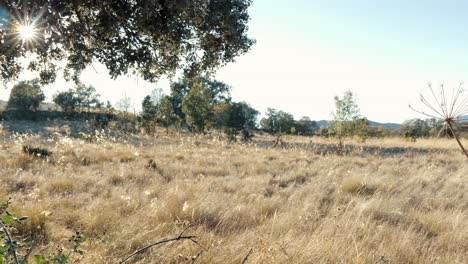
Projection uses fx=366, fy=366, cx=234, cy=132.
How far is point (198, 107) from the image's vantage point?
105ft

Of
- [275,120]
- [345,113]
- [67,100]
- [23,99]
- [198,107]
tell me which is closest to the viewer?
[345,113]

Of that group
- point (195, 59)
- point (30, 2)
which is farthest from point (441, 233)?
point (30, 2)

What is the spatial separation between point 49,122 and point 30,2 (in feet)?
149

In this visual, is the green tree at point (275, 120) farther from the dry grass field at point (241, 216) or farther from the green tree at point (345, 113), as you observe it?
the dry grass field at point (241, 216)

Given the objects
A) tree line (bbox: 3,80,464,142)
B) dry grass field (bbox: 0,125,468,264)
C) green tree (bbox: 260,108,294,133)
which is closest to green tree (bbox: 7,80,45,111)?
tree line (bbox: 3,80,464,142)

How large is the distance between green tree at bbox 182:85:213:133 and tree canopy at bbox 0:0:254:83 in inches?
922

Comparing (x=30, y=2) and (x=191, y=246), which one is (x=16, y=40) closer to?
(x=30, y=2)

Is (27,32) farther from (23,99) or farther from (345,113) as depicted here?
(23,99)

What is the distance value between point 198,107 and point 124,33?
2538cm

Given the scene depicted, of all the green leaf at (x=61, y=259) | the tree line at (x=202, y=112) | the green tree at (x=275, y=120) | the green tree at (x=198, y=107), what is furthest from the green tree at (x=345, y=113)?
the green tree at (x=275, y=120)

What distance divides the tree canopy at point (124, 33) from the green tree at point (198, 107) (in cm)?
2341

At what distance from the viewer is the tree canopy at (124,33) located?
18.3 ft

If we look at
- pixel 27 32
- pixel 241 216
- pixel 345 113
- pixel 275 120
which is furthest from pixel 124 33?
pixel 275 120

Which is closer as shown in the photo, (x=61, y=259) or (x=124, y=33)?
(x=61, y=259)
